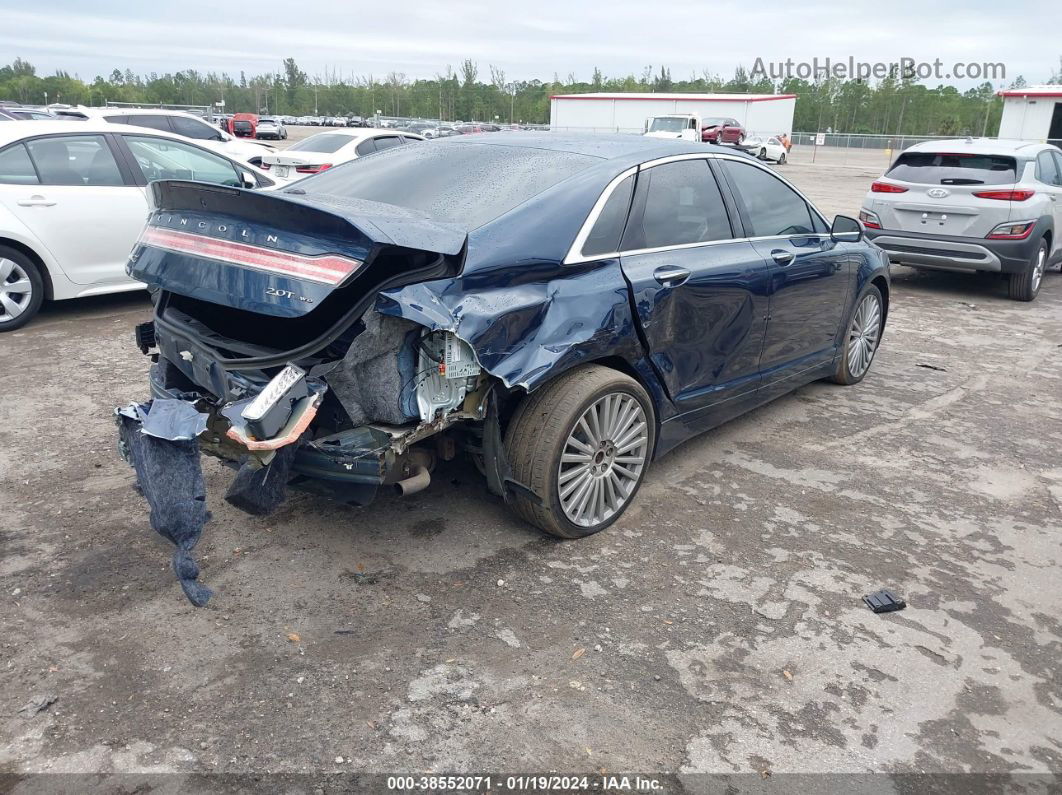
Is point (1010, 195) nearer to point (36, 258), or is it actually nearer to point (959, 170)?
point (959, 170)

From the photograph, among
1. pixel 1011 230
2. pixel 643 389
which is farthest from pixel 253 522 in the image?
pixel 1011 230

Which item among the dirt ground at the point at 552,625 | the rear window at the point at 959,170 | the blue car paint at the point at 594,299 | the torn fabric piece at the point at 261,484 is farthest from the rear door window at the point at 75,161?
the rear window at the point at 959,170

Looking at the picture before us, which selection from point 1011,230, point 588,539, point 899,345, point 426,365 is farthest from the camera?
point 1011,230

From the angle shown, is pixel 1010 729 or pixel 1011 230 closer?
pixel 1010 729

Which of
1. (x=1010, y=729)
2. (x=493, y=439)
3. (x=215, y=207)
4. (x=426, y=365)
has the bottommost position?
(x=1010, y=729)

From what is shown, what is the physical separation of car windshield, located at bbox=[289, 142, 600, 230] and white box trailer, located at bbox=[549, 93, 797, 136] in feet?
164

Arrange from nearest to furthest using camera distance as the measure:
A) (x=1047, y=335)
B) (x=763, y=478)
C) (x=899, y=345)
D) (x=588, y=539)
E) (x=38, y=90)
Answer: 1. (x=588, y=539)
2. (x=763, y=478)
3. (x=899, y=345)
4. (x=1047, y=335)
5. (x=38, y=90)

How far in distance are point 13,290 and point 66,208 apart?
776 millimetres

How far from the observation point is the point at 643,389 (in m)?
3.96

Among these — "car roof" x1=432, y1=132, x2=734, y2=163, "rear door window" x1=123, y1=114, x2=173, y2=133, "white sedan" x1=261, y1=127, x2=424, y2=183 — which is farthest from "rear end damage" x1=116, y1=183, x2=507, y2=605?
"rear door window" x1=123, y1=114, x2=173, y2=133

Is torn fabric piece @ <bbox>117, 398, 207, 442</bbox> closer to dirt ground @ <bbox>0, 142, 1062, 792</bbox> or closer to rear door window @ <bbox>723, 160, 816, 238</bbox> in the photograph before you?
dirt ground @ <bbox>0, 142, 1062, 792</bbox>

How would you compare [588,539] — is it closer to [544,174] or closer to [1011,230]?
[544,174]

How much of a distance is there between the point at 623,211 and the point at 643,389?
2.72 ft

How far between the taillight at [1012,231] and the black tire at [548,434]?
7210 mm
